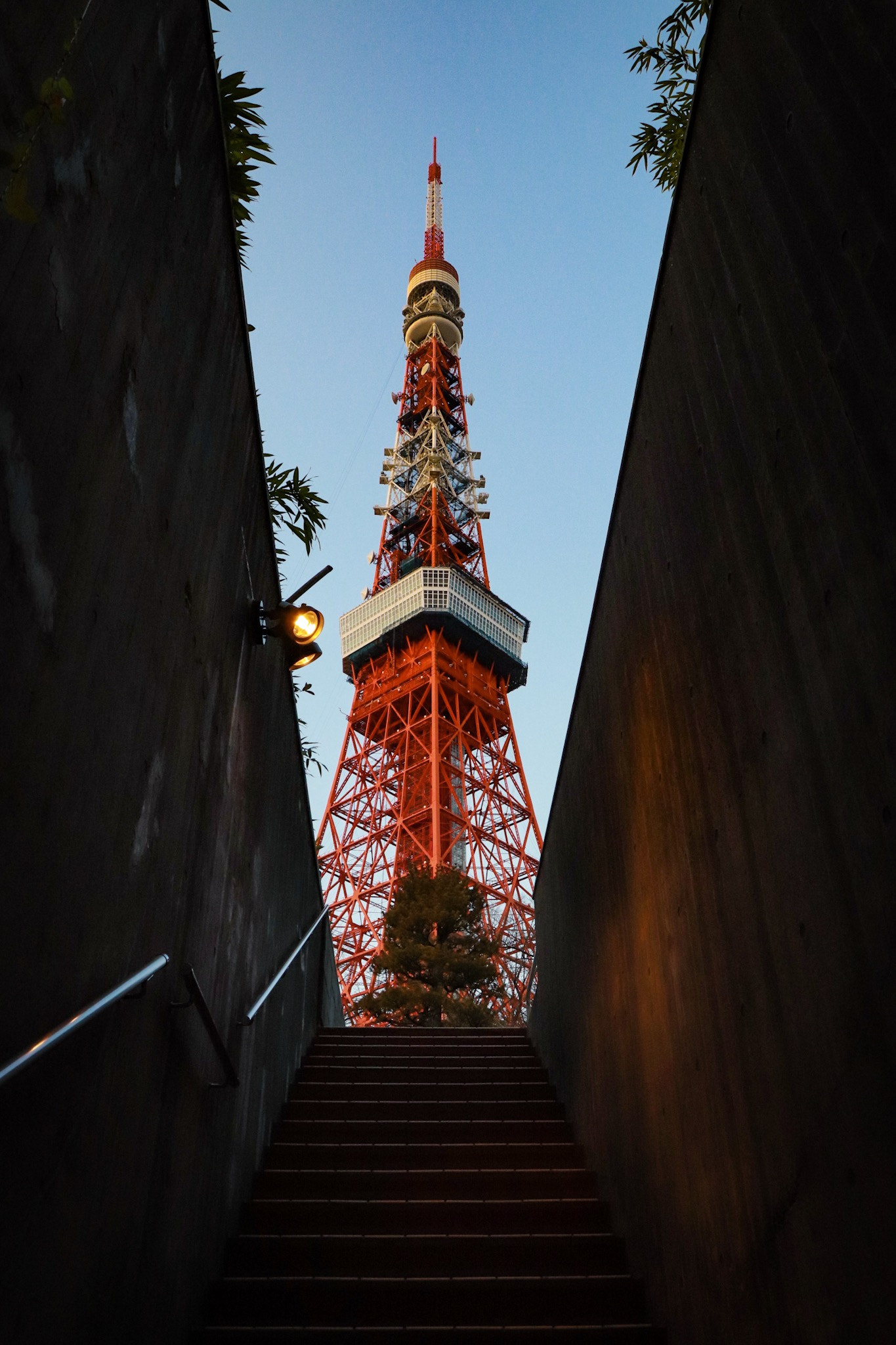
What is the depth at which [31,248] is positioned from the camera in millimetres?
1369

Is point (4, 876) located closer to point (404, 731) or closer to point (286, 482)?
point (286, 482)

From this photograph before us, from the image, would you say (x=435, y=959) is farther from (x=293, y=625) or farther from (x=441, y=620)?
(x=441, y=620)

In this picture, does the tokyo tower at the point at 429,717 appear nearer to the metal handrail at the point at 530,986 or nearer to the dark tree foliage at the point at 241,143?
the metal handrail at the point at 530,986

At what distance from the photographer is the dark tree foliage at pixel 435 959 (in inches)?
459

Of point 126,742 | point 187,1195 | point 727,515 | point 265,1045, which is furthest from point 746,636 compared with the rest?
point 265,1045

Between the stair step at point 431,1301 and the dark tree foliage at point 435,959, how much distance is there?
877cm

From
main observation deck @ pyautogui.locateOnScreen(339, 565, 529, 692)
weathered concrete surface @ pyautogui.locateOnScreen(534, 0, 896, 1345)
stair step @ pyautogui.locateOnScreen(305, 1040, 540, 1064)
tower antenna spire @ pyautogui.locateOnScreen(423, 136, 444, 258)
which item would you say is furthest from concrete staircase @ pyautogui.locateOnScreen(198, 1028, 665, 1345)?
tower antenna spire @ pyautogui.locateOnScreen(423, 136, 444, 258)

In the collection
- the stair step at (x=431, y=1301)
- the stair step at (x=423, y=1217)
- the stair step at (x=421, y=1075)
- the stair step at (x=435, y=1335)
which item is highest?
the stair step at (x=421, y=1075)

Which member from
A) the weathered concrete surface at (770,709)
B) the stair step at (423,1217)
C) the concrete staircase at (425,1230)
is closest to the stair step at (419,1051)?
the concrete staircase at (425,1230)

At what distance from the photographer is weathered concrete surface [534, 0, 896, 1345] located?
4.60ft

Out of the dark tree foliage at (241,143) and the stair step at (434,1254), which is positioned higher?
the dark tree foliage at (241,143)

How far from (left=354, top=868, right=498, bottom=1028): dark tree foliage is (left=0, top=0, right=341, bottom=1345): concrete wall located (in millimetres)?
9079

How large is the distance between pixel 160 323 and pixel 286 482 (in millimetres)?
1919

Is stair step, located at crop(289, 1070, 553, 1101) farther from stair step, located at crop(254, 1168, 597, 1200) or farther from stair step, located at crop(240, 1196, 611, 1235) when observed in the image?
stair step, located at crop(240, 1196, 611, 1235)
